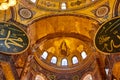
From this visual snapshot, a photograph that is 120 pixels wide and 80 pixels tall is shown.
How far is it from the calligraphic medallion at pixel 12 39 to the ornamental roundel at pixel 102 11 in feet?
16.2

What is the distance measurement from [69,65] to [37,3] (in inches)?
186

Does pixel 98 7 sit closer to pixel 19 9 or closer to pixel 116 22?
pixel 116 22

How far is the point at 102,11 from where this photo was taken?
781 inches

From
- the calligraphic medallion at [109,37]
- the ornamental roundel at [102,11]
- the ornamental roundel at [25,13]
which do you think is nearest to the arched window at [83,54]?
the ornamental roundel at [102,11]

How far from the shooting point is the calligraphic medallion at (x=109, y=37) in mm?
16094

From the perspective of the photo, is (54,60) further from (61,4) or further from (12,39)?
(12,39)

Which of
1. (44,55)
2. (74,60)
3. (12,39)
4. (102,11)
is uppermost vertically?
(102,11)

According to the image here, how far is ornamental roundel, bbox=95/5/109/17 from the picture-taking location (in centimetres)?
1970

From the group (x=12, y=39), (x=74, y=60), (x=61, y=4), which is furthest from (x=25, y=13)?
(x=74, y=60)

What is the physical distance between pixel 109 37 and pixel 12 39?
16.5 feet

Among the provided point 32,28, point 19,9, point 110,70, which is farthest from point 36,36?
point 110,70

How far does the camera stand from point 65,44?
22469 millimetres

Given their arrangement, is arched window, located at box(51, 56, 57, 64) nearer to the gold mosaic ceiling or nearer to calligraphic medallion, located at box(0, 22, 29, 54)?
the gold mosaic ceiling

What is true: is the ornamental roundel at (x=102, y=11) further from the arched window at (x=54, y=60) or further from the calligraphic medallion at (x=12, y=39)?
the calligraphic medallion at (x=12, y=39)
